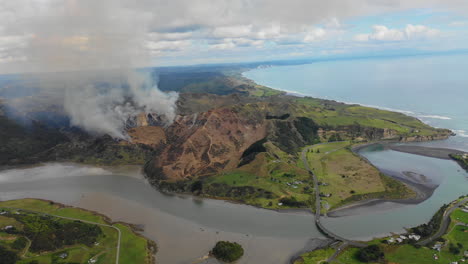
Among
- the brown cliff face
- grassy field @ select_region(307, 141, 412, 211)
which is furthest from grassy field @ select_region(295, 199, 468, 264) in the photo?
the brown cliff face

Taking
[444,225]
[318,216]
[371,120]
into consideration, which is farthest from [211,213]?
[371,120]

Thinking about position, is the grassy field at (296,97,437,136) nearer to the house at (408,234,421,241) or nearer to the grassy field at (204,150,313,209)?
the grassy field at (204,150,313,209)

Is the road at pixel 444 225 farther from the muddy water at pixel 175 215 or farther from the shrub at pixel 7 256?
the shrub at pixel 7 256

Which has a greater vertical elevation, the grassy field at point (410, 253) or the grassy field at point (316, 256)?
the grassy field at point (410, 253)

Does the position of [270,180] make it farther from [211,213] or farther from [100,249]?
[100,249]

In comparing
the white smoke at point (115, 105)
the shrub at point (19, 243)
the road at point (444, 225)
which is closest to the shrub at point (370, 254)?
the road at point (444, 225)

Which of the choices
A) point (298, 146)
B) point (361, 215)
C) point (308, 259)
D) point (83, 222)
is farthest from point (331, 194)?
point (83, 222)
